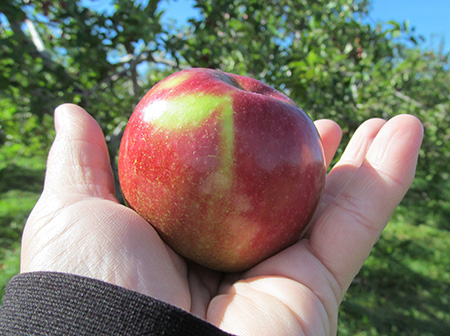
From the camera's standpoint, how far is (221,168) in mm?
1035

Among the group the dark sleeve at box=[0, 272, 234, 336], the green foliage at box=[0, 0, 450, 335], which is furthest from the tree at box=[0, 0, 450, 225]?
the dark sleeve at box=[0, 272, 234, 336]

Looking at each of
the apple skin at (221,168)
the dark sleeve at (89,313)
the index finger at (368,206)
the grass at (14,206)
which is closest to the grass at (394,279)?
the grass at (14,206)

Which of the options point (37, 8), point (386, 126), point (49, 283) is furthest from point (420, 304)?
point (37, 8)

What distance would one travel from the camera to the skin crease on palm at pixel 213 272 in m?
1.01

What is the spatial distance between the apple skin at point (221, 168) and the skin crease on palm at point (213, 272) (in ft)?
0.34

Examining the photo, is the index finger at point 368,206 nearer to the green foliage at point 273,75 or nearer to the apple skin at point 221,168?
the apple skin at point 221,168

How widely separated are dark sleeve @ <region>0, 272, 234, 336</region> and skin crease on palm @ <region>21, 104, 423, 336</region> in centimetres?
8

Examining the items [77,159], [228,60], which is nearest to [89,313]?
[77,159]

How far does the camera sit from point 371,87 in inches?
92.8

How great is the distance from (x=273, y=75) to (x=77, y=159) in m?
1.43

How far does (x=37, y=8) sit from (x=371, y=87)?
97.5 inches

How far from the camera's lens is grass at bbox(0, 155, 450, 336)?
276 centimetres

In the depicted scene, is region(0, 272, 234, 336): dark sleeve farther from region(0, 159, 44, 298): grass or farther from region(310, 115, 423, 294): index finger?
region(0, 159, 44, 298): grass

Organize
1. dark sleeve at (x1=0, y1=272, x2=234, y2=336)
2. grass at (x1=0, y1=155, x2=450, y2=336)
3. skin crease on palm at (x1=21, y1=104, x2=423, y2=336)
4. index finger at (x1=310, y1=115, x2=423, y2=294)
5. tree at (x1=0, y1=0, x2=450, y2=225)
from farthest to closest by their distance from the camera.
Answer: grass at (x1=0, y1=155, x2=450, y2=336) → tree at (x1=0, y1=0, x2=450, y2=225) → index finger at (x1=310, y1=115, x2=423, y2=294) → skin crease on palm at (x1=21, y1=104, x2=423, y2=336) → dark sleeve at (x1=0, y1=272, x2=234, y2=336)
